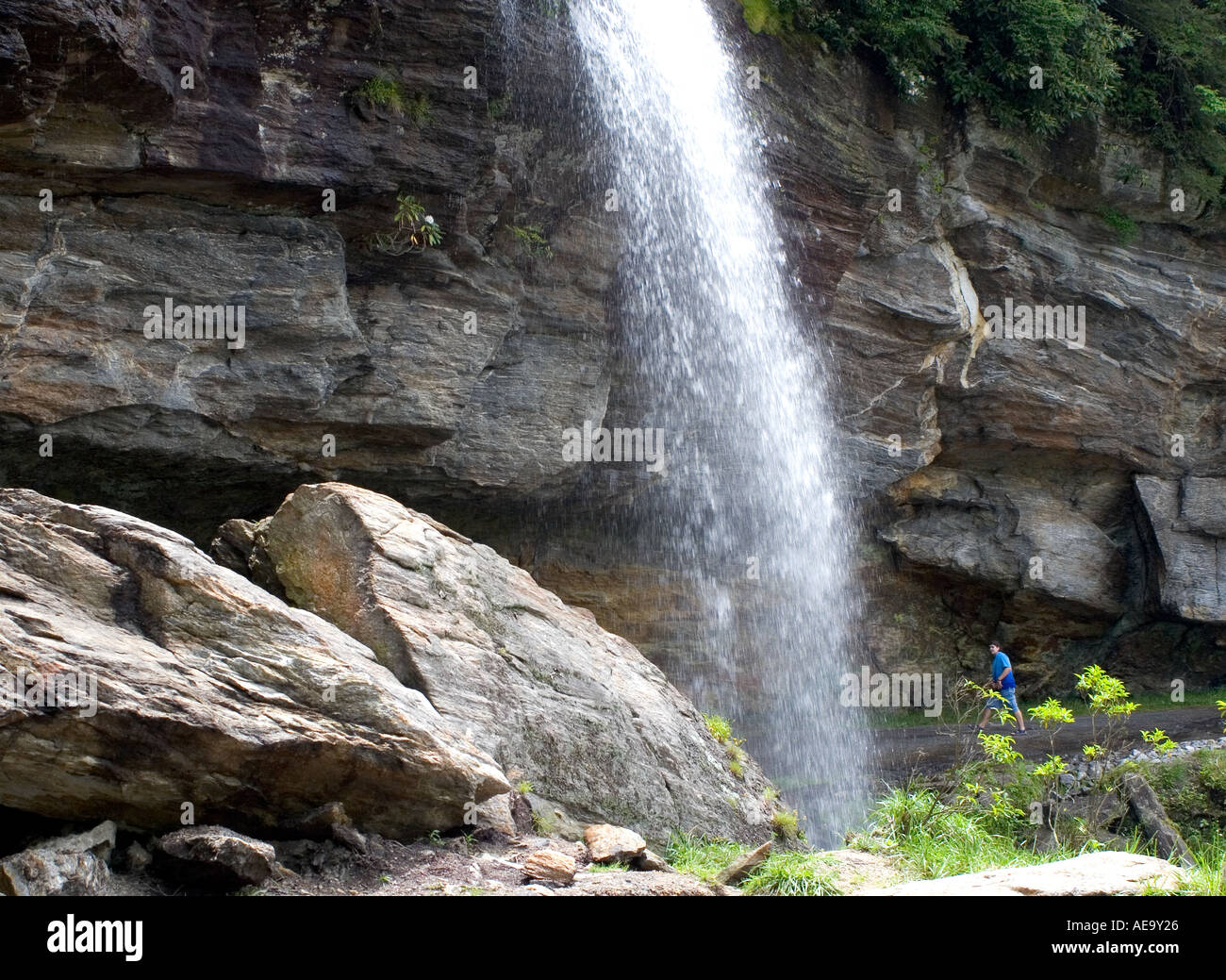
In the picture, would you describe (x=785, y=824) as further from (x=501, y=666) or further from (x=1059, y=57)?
(x=1059, y=57)

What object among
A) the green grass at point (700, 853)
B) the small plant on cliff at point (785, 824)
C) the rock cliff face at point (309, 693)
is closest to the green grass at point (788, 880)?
the green grass at point (700, 853)

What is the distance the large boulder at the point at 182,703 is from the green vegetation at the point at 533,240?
7.64 m

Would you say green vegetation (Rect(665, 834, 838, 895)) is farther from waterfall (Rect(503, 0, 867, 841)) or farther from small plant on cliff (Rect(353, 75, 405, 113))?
small plant on cliff (Rect(353, 75, 405, 113))

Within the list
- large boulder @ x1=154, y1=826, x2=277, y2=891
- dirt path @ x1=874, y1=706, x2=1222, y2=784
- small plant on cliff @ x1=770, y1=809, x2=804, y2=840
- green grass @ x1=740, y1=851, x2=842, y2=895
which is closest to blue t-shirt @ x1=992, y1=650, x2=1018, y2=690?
dirt path @ x1=874, y1=706, x2=1222, y2=784

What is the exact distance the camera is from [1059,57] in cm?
1622

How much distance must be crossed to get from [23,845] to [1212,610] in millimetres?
17279

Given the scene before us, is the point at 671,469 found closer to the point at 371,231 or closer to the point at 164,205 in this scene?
the point at 371,231

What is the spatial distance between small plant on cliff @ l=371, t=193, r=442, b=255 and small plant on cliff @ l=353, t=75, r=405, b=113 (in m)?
0.91

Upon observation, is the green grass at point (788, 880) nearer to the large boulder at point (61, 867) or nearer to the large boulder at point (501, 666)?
the large boulder at point (501, 666)

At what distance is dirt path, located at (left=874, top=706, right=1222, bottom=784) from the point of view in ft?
43.7

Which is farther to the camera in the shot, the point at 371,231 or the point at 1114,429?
the point at 1114,429

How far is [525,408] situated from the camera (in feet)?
44.1

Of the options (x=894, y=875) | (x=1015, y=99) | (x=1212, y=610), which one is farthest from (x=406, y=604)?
(x=1212, y=610)

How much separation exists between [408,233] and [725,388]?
470 centimetres
